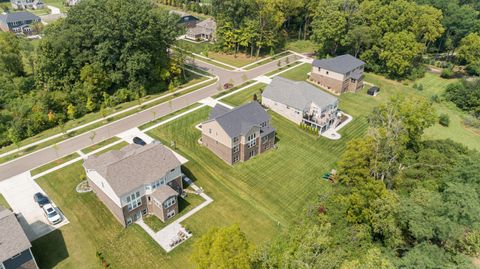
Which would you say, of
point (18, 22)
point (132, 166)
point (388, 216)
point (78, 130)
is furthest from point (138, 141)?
point (18, 22)

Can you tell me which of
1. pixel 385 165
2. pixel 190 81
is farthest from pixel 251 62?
pixel 385 165

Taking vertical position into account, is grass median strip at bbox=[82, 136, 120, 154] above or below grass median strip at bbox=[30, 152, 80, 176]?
above

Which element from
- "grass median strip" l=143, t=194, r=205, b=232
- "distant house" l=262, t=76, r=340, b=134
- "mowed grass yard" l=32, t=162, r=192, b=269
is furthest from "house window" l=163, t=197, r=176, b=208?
"distant house" l=262, t=76, r=340, b=134

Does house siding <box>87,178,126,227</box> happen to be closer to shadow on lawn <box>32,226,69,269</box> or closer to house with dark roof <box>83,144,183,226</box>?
house with dark roof <box>83,144,183,226</box>

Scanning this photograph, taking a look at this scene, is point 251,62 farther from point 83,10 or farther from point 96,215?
point 96,215

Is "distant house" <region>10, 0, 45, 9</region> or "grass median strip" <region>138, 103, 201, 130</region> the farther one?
"distant house" <region>10, 0, 45, 9</region>

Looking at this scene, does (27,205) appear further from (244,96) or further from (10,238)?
(244,96)

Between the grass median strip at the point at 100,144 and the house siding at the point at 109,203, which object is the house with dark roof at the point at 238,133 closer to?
the grass median strip at the point at 100,144
